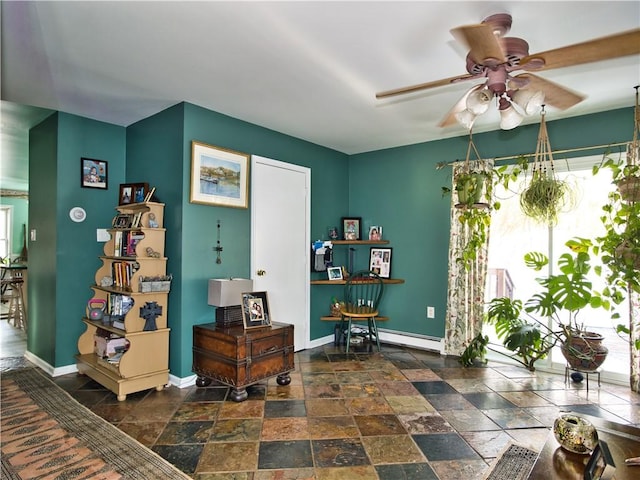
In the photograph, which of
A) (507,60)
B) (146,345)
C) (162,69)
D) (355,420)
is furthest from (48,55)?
(355,420)

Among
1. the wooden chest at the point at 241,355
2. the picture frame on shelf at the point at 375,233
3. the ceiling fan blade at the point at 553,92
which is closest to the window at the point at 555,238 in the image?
the picture frame on shelf at the point at 375,233

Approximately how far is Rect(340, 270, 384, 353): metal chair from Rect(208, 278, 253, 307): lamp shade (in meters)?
1.39

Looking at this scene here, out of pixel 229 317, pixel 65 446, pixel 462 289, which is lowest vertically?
pixel 65 446

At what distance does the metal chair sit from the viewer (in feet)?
13.9

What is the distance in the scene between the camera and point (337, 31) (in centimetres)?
216

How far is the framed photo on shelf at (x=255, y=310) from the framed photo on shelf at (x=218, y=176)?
932 mm

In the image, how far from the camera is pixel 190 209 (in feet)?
10.8

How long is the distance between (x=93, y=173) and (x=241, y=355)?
2.37 m

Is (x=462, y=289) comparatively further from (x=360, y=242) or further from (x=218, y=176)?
(x=218, y=176)

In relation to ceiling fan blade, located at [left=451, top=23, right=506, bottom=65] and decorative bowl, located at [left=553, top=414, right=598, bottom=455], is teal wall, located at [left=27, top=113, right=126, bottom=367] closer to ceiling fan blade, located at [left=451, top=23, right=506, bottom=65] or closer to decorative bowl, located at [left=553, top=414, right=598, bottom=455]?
ceiling fan blade, located at [left=451, top=23, right=506, bottom=65]

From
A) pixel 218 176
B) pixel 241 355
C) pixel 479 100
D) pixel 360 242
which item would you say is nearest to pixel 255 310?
pixel 241 355

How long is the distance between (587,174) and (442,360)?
7.57ft

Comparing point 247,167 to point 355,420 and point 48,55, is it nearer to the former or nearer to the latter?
point 48,55

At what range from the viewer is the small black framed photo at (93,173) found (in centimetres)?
364
